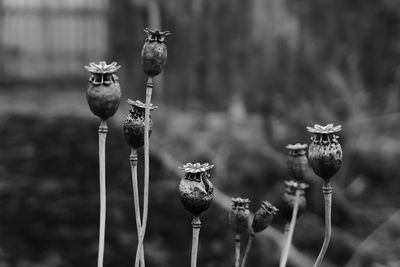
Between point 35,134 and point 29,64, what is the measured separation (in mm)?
3304

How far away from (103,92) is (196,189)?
0.20 meters

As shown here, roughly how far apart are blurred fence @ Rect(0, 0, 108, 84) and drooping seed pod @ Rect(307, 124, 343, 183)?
268 inches

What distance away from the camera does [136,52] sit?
182 inches

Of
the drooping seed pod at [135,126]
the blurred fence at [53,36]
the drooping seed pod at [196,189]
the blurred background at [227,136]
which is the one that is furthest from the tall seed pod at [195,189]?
the blurred fence at [53,36]

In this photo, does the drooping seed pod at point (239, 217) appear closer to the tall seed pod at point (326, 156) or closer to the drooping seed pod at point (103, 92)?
the tall seed pod at point (326, 156)

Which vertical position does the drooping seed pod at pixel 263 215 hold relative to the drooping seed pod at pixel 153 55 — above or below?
below

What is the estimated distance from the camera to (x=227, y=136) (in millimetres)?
3654

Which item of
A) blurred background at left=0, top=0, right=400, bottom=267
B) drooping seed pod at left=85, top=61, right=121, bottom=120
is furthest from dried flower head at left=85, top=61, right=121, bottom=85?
blurred background at left=0, top=0, right=400, bottom=267

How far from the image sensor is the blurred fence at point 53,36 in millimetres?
7445

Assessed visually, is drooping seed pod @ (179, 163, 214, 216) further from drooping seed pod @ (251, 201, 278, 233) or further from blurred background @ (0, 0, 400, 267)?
blurred background @ (0, 0, 400, 267)

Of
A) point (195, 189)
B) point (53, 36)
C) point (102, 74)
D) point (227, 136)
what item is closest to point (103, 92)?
point (102, 74)

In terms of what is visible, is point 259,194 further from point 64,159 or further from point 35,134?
point 35,134

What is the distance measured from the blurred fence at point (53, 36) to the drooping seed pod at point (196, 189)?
268 inches

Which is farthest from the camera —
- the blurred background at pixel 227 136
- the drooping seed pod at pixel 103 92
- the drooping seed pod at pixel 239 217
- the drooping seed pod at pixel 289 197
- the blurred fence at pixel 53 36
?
the blurred fence at pixel 53 36
